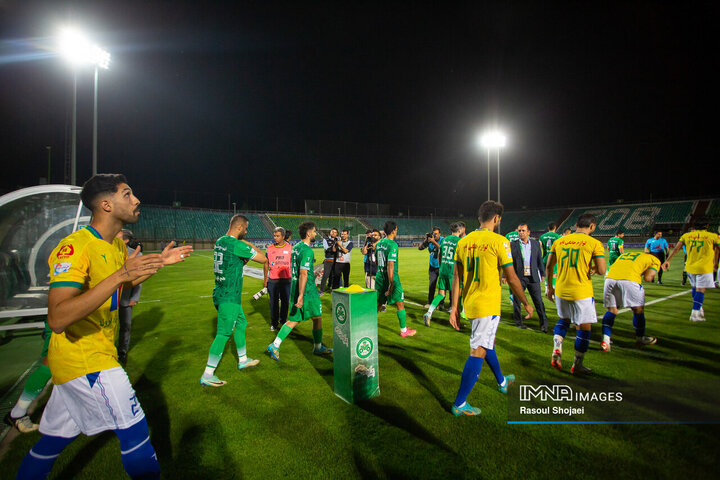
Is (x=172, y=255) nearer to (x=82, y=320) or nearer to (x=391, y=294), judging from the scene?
(x=82, y=320)

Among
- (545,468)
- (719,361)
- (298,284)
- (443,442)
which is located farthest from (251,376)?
(719,361)

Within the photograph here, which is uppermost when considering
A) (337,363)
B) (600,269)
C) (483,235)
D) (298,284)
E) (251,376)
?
(483,235)

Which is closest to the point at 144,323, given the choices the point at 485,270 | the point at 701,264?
the point at 485,270

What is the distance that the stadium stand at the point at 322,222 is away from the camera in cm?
5630

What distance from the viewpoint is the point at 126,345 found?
530cm

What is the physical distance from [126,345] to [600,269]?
296 inches

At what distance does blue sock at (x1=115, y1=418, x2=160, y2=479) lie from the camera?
1.85 metres

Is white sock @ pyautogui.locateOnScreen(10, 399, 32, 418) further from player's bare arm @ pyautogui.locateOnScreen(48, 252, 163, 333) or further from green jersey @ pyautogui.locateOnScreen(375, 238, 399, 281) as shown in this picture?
green jersey @ pyautogui.locateOnScreen(375, 238, 399, 281)

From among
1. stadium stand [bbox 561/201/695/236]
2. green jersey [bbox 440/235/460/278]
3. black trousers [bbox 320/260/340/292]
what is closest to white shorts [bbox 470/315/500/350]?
green jersey [bbox 440/235/460/278]

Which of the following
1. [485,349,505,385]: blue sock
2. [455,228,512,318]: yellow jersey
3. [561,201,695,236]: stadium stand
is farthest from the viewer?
[561,201,695,236]: stadium stand

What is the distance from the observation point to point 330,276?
11.0m

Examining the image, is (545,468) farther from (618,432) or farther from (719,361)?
(719,361)

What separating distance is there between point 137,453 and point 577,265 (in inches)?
207

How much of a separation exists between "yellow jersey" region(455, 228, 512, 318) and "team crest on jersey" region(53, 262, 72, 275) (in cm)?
344
